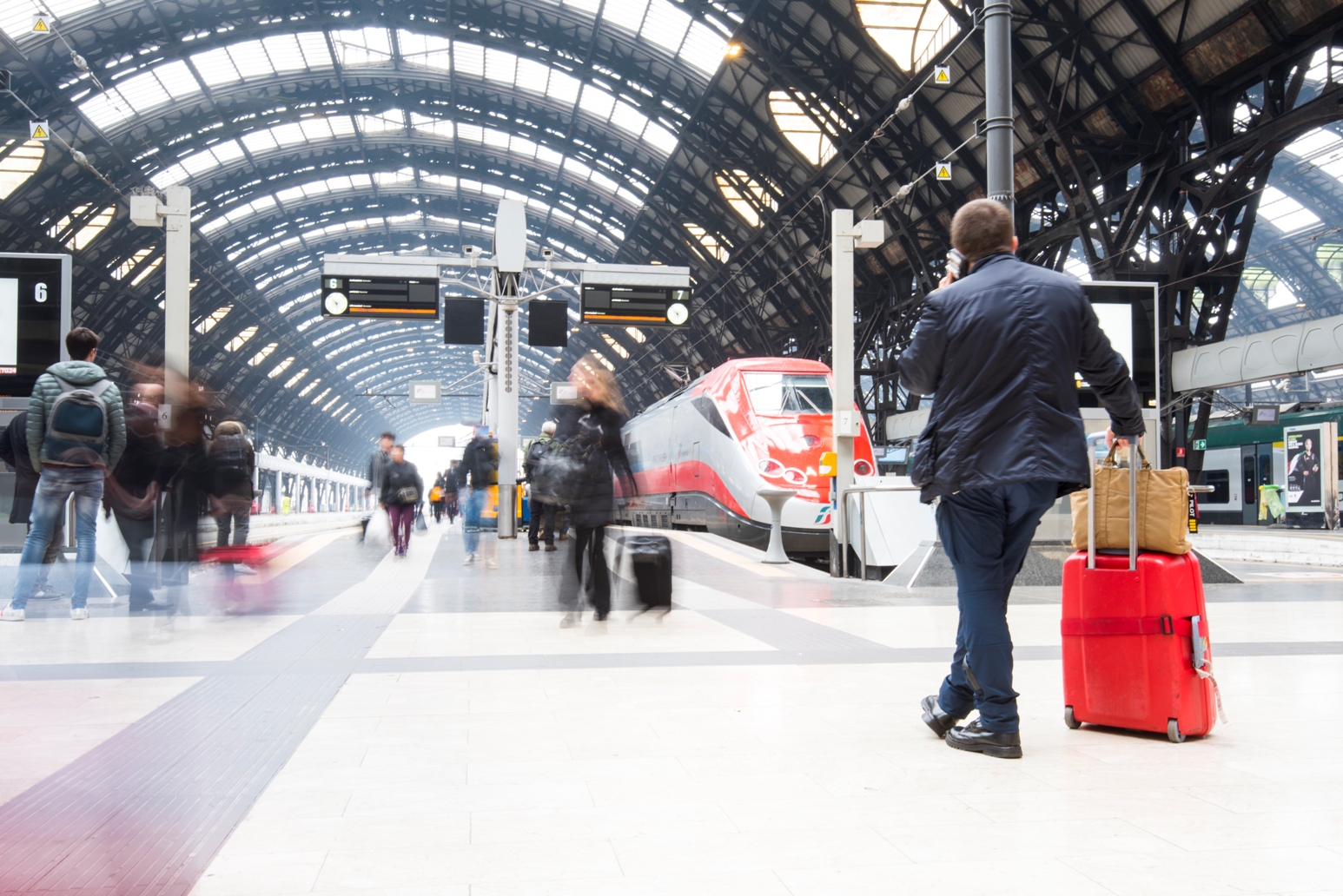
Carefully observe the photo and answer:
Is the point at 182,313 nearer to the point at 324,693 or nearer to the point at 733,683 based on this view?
the point at 324,693

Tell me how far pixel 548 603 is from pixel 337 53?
2738 centimetres

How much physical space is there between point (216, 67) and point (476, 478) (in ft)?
76.7

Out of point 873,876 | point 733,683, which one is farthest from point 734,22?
point 873,876

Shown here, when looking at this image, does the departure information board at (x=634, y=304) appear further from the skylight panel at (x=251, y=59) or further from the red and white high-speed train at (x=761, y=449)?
the skylight panel at (x=251, y=59)

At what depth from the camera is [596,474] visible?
6363 millimetres

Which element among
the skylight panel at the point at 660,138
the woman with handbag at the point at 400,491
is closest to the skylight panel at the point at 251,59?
the skylight panel at the point at 660,138

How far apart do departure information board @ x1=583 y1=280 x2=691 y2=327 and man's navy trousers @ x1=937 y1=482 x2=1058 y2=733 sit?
14.5m

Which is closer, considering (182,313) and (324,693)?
(324,693)

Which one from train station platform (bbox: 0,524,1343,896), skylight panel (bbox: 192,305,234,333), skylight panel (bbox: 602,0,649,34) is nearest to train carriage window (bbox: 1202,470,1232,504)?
skylight panel (bbox: 602,0,649,34)

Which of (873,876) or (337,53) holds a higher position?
(337,53)

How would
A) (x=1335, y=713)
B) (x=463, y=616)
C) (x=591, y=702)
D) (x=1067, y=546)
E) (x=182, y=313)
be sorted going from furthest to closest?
(x=1067, y=546)
(x=182, y=313)
(x=463, y=616)
(x=591, y=702)
(x=1335, y=713)

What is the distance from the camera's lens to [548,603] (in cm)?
761

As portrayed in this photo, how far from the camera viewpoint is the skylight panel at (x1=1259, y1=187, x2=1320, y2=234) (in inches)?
1483

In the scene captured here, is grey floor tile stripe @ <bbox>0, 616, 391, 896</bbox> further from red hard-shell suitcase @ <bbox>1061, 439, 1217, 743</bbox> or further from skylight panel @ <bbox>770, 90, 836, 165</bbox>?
skylight panel @ <bbox>770, 90, 836, 165</bbox>
